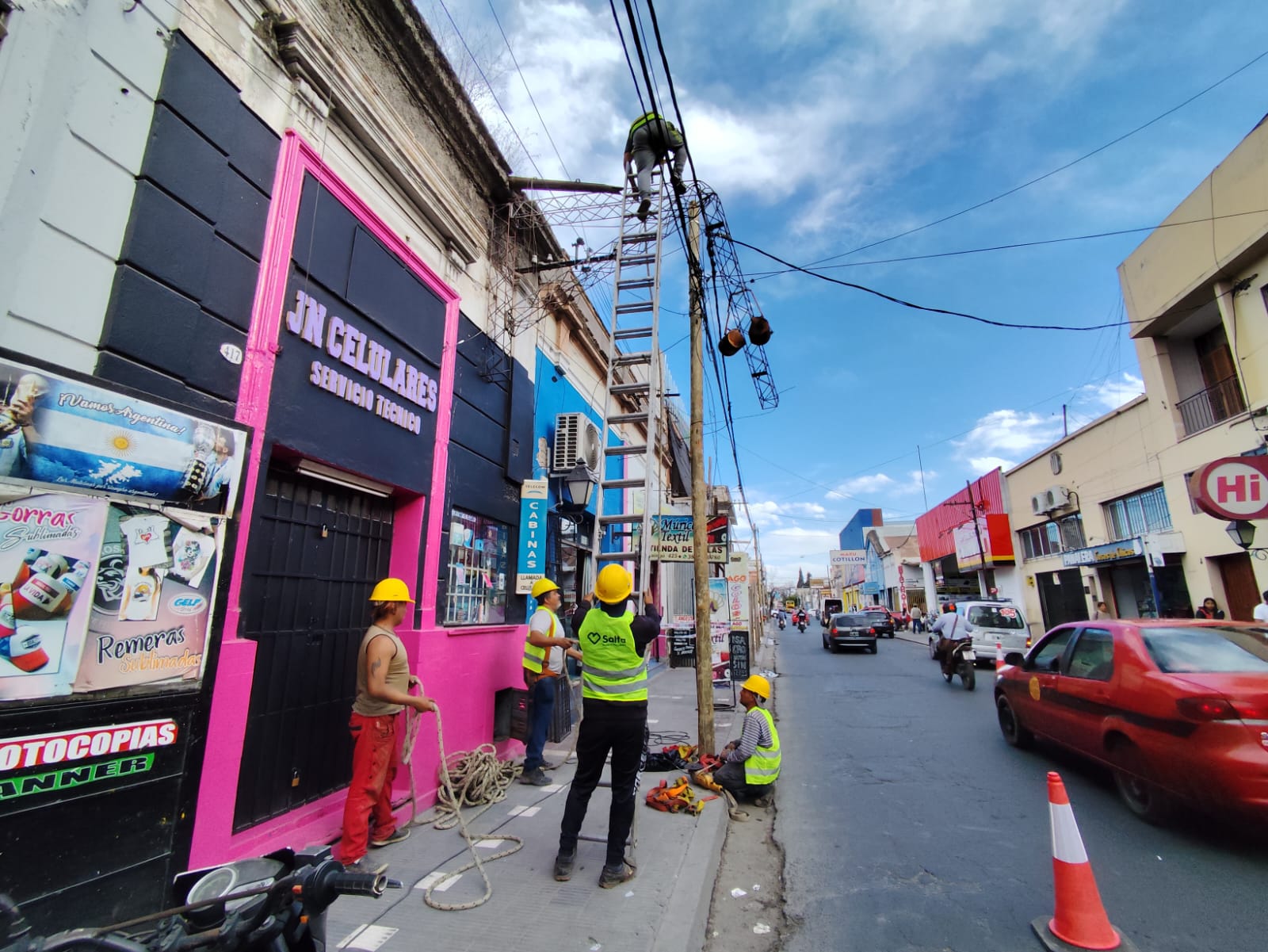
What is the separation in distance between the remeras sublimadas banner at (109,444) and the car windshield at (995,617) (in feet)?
56.2

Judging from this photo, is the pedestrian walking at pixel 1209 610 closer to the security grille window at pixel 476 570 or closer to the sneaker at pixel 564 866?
the security grille window at pixel 476 570

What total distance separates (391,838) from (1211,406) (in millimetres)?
19025

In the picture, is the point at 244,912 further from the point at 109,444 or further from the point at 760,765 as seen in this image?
the point at 760,765

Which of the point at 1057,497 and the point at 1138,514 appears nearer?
the point at 1138,514

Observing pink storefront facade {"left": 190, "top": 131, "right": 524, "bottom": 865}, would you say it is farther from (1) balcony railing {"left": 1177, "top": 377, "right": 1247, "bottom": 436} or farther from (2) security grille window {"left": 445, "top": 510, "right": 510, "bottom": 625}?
(1) balcony railing {"left": 1177, "top": 377, "right": 1247, "bottom": 436}

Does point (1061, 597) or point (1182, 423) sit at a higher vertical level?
point (1182, 423)

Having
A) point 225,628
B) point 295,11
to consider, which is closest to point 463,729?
point 225,628

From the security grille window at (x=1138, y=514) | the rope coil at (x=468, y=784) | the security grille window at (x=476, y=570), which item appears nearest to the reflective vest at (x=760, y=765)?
the rope coil at (x=468, y=784)

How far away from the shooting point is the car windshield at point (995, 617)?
1574 centimetres

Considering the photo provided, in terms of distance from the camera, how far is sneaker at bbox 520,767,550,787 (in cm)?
568

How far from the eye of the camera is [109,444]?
9.60 feet

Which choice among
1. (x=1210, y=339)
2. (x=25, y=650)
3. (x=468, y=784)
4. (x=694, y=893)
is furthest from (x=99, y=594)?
(x=1210, y=339)

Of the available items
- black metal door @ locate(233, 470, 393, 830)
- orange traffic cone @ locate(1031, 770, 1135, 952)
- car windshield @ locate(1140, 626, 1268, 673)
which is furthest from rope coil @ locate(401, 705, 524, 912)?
car windshield @ locate(1140, 626, 1268, 673)

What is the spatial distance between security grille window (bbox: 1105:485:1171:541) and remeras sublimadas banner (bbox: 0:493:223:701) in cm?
1980
